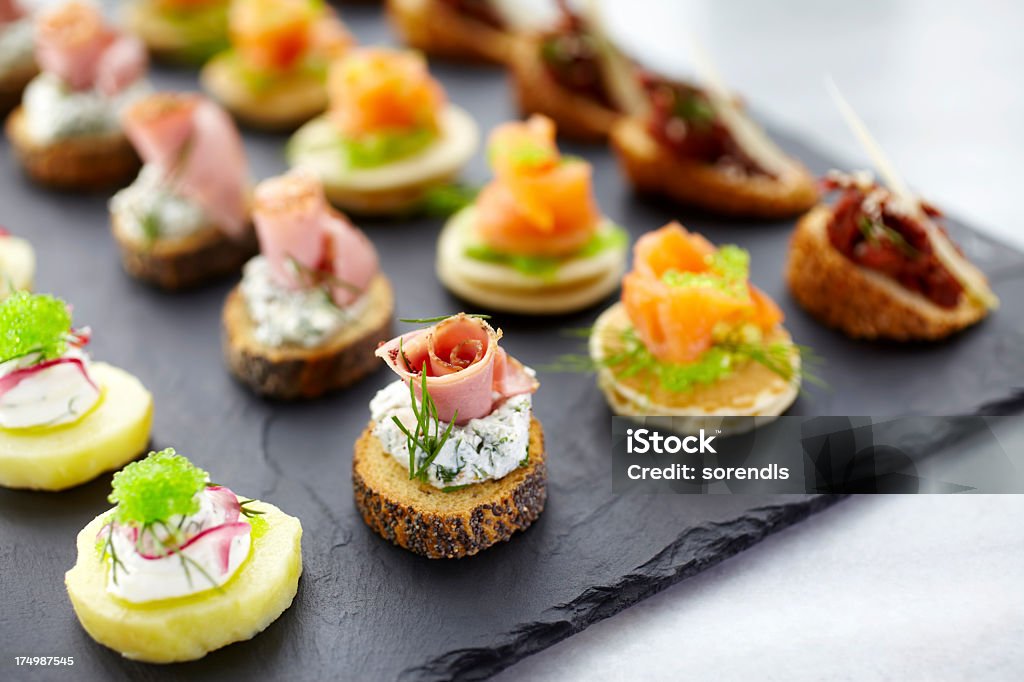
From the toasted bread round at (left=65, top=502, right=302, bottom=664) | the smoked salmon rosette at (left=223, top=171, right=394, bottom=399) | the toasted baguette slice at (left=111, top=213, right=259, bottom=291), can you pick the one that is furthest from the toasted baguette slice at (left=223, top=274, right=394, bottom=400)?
the toasted bread round at (left=65, top=502, right=302, bottom=664)

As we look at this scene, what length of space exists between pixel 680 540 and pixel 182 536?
1863 millimetres

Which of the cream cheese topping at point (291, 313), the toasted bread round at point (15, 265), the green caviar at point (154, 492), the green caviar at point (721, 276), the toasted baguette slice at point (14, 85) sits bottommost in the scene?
the toasted baguette slice at point (14, 85)

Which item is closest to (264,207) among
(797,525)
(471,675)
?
(471,675)

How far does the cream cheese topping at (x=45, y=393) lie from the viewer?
471 centimetres

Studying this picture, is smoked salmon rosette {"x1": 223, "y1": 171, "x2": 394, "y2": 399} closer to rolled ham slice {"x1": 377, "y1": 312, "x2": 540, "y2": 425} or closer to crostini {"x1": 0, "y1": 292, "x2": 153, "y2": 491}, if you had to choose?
crostini {"x1": 0, "y1": 292, "x2": 153, "y2": 491}

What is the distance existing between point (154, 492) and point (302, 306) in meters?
1.62

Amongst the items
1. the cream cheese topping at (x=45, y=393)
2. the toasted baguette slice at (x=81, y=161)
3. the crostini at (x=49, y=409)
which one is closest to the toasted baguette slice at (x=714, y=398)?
the crostini at (x=49, y=409)

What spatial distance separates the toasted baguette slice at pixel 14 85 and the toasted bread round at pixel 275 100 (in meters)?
1.29

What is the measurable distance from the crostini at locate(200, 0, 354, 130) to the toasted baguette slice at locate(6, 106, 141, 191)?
82cm

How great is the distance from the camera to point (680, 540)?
182 inches

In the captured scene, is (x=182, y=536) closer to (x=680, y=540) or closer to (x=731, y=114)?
(x=680, y=540)

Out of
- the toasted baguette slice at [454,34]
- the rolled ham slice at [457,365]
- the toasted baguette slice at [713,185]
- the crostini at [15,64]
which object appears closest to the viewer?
the rolled ham slice at [457,365]

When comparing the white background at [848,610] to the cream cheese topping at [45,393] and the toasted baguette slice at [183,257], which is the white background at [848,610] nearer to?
the cream cheese topping at [45,393]

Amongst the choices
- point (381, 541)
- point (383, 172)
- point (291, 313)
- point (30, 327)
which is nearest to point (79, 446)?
point (30, 327)
